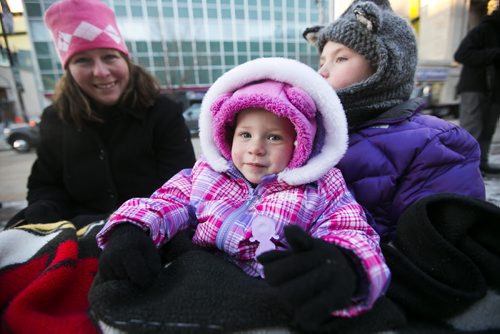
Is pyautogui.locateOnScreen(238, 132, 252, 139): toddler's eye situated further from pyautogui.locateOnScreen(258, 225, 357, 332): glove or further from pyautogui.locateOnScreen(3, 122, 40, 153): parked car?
pyautogui.locateOnScreen(3, 122, 40, 153): parked car

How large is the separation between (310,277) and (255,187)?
48cm

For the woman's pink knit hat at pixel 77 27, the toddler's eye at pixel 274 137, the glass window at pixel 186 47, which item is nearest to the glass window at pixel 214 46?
the glass window at pixel 186 47

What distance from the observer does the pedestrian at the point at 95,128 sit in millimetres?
1475

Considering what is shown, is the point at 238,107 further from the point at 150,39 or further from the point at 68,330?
the point at 150,39

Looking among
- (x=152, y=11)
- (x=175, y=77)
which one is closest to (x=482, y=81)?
(x=152, y=11)

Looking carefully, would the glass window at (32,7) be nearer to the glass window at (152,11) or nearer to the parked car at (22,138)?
the parked car at (22,138)

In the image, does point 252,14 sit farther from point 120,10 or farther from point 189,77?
point 189,77

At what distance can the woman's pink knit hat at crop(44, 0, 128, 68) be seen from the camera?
4.73ft

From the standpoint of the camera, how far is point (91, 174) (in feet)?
5.09

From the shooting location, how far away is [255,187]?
1.02 meters

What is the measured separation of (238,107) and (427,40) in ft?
40.8

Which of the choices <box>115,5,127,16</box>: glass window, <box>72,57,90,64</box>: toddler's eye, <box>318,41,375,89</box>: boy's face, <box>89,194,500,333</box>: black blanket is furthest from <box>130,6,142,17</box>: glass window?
<box>89,194,500,333</box>: black blanket

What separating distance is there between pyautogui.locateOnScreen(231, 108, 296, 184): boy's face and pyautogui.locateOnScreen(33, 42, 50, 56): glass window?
64.0 ft

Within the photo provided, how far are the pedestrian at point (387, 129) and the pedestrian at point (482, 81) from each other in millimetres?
2154
